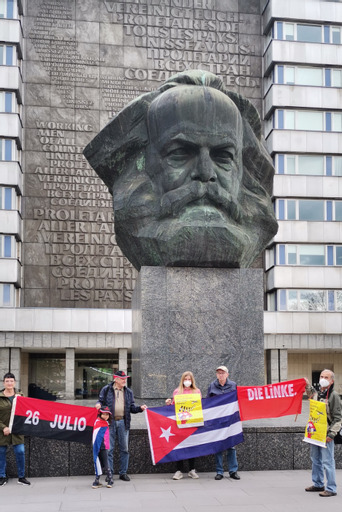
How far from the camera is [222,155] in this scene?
12055 mm

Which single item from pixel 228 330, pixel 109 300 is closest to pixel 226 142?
pixel 228 330

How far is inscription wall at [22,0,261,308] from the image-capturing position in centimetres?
4291

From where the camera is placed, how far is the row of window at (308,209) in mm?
44750

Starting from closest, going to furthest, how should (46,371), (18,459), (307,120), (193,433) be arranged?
Answer: (18,459)
(193,433)
(46,371)
(307,120)

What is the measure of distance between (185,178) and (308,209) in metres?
34.5

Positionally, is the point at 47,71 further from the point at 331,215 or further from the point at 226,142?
the point at 226,142

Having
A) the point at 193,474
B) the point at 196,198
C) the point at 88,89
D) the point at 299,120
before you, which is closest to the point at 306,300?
the point at 299,120

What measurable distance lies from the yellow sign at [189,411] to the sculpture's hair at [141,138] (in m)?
5.00

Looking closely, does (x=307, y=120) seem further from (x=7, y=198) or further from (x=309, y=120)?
(x=7, y=198)

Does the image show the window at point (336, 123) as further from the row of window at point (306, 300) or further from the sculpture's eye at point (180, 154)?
the sculpture's eye at point (180, 154)

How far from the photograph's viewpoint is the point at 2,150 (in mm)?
42531

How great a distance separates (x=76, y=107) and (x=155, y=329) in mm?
35312

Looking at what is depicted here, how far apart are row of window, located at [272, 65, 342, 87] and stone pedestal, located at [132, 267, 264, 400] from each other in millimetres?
36266

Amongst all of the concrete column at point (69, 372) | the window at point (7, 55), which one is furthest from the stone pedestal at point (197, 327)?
the window at point (7, 55)
